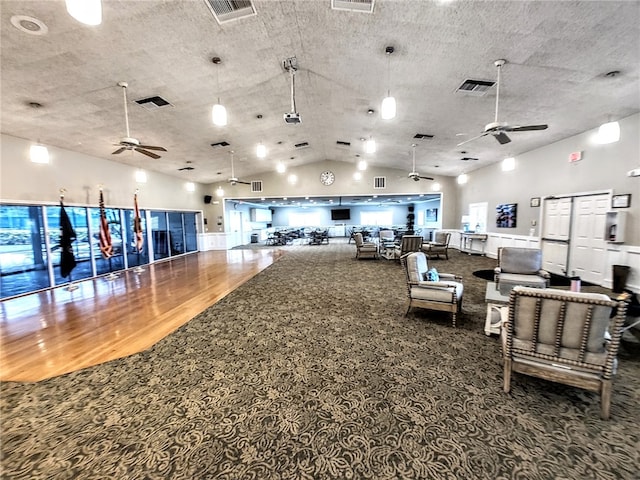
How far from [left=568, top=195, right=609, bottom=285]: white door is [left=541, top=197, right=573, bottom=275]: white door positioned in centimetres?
14

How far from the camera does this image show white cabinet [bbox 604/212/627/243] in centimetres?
477

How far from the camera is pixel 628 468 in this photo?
153 centimetres

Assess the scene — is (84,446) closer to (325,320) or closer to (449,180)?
(325,320)

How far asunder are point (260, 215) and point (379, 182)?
9960mm

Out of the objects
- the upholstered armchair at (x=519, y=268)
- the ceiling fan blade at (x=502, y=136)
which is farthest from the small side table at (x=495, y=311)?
the ceiling fan blade at (x=502, y=136)

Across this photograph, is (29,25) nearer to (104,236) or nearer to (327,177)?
(104,236)

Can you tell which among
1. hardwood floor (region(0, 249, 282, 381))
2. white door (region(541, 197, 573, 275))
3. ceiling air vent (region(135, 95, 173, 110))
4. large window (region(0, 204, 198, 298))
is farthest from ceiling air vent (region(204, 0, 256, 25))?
white door (region(541, 197, 573, 275))

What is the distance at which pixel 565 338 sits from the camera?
2000mm

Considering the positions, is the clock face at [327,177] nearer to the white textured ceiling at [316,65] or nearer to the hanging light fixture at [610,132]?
the white textured ceiling at [316,65]

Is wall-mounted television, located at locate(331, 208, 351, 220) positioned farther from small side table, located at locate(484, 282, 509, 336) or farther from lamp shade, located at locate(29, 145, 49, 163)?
lamp shade, located at locate(29, 145, 49, 163)

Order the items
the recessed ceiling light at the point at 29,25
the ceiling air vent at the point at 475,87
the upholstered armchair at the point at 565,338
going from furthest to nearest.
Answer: the ceiling air vent at the point at 475,87, the recessed ceiling light at the point at 29,25, the upholstered armchair at the point at 565,338

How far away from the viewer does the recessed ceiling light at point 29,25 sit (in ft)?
8.71

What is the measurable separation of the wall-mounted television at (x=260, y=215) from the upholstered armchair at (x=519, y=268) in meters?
15.0

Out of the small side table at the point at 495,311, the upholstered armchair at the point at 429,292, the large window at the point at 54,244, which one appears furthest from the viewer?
the large window at the point at 54,244
